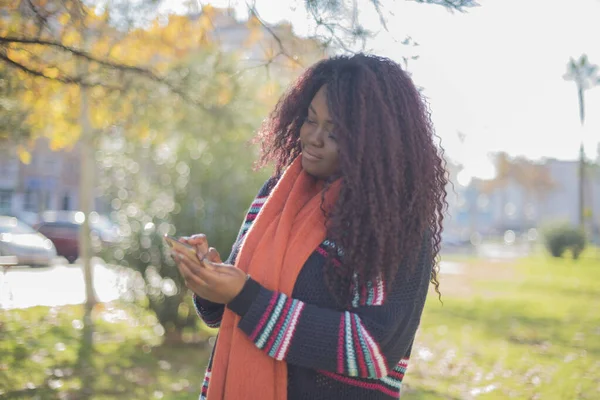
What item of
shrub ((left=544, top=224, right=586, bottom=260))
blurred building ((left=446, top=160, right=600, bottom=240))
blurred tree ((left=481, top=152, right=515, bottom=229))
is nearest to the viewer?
shrub ((left=544, top=224, right=586, bottom=260))

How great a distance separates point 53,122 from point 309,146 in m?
8.93

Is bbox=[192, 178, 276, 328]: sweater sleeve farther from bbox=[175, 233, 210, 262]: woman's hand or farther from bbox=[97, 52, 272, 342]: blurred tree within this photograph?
bbox=[97, 52, 272, 342]: blurred tree

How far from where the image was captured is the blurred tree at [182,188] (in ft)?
23.7

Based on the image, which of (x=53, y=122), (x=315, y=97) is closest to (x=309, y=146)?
(x=315, y=97)

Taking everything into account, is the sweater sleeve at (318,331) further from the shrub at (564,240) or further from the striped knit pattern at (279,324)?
the shrub at (564,240)

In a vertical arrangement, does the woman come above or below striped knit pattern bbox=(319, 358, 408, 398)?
above

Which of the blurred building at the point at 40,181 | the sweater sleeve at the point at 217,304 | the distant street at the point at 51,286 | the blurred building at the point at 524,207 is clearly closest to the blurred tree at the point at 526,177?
the blurred building at the point at 524,207

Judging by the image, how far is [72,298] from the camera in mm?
12031

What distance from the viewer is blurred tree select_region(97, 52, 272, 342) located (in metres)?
7.22

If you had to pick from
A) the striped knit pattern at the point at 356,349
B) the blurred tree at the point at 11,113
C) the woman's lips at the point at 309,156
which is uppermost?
the blurred tree at the point at 11,113

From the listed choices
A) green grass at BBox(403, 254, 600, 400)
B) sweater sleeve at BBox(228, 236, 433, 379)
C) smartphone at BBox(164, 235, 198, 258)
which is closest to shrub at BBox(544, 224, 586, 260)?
green grass at BBox(403, 254, 600, 400)

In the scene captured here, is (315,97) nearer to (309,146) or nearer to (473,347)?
(309,146)

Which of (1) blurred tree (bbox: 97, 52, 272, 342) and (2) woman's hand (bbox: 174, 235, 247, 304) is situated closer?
(2) woman's hand (bbox: 174, 235, 247, 304)

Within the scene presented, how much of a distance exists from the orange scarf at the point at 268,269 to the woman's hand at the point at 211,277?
0.38 feet
